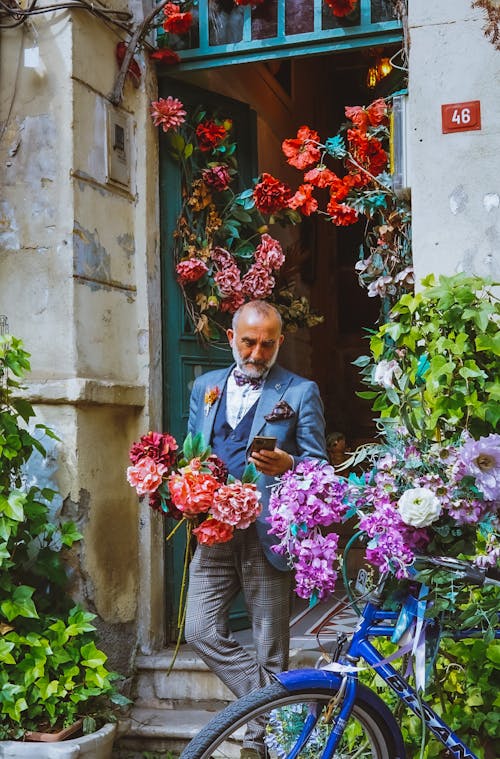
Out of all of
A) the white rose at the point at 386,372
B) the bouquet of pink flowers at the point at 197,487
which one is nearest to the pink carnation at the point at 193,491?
the bouquet of pink flowers at the point at 197,487

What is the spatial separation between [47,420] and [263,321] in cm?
126

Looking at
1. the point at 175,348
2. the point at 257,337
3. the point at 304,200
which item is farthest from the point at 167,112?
the point at 257,337

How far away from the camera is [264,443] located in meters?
3.29

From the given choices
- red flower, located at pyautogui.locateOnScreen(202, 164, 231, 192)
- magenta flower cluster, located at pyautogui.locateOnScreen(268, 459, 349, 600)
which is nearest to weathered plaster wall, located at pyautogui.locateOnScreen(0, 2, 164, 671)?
red flower, located at pyautogui.locateOnScreen(202, 164, 231, 192)

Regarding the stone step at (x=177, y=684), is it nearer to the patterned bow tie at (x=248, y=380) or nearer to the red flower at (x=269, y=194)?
the patterned bow tie at (x=248, y=380)

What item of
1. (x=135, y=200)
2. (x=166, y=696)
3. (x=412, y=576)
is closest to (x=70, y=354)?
(x=135, y=200)

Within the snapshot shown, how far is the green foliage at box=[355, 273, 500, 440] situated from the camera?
3.09m

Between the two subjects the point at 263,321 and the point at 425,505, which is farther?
the point at 263,321

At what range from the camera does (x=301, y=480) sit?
8.70ft

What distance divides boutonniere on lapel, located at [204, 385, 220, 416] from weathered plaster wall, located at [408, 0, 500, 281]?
967mm

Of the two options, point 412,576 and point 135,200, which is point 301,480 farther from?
point 135,200

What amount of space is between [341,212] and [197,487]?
1.80m

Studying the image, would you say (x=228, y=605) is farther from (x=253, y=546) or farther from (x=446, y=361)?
(x=446, y=361)

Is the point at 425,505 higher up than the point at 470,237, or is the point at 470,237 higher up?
the point at 470,237
